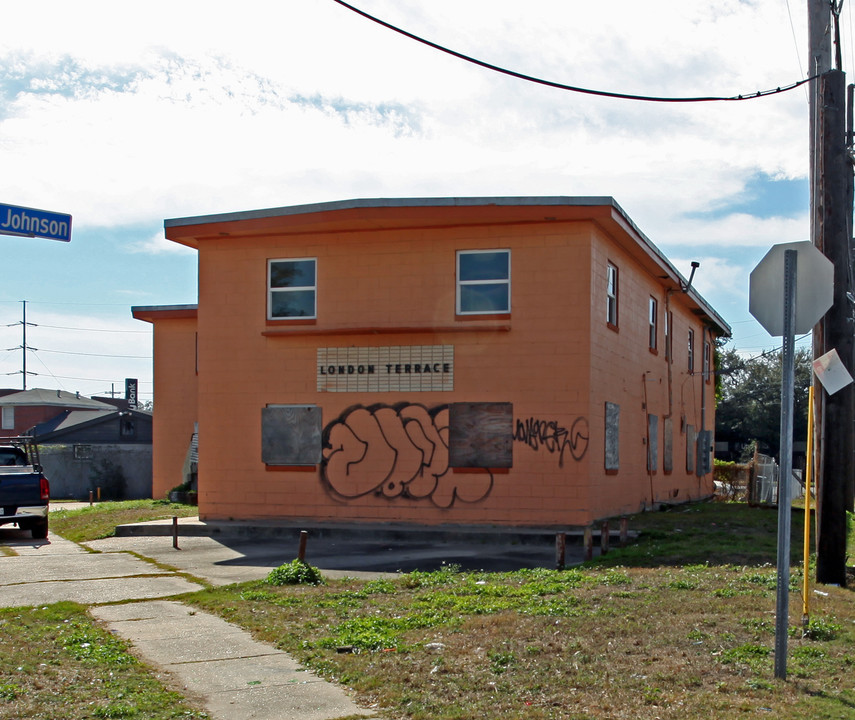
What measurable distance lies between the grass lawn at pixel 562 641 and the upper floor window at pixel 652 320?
10.7 meters

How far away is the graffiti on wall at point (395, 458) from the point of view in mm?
17203

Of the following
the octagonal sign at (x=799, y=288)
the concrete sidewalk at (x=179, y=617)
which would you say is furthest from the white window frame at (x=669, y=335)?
the octagonal sign at (x=799, y=288)

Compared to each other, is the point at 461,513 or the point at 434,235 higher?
the point at 434,235

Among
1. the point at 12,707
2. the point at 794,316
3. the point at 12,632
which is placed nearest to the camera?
the point at 12,707

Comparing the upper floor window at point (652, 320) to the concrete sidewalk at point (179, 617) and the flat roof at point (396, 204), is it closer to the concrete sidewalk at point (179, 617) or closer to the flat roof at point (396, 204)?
the flat roof at point (396, 204)

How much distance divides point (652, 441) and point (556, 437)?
22.3 ft

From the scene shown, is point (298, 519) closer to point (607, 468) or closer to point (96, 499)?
point (607, 468)

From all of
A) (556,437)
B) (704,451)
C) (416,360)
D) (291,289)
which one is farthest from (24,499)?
(704,451)

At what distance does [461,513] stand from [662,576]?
644 centimetres

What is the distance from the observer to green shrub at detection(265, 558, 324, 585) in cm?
1128

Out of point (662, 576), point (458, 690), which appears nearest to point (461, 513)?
point (662, 576)

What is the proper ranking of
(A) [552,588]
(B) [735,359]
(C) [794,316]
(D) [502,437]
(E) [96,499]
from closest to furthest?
(C) [794,316]
(A) [552,588]
(D) [502,437]
(E) [96,499]
(B) [735,359]

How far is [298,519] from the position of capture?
17.9 metres

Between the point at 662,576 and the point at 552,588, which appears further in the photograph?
the point at 662,576
